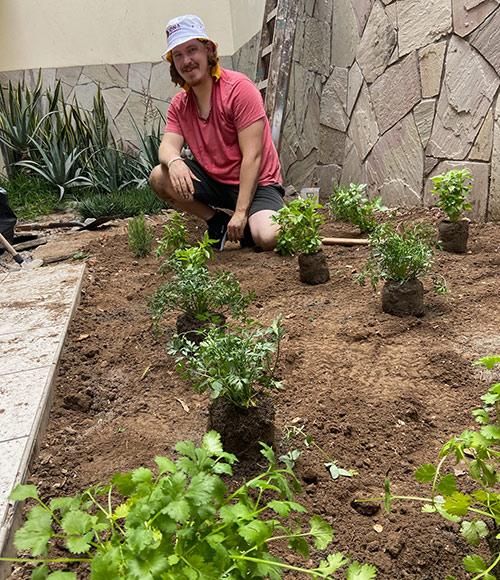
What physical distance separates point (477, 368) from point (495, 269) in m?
1.01


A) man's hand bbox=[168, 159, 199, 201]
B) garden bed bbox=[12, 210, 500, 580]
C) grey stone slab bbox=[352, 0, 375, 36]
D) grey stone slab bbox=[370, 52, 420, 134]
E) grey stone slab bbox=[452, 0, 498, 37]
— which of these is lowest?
garden bed bbox=[12, 210, 500, 580]

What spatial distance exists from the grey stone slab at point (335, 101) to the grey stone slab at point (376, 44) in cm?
38

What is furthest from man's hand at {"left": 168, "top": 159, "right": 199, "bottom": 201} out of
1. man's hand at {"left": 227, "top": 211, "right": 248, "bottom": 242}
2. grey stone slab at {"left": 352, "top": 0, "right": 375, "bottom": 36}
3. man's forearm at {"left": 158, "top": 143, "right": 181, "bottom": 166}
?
grey stone slab at {"left": 352, "top": 0, "right": 375, "bottom": 36}

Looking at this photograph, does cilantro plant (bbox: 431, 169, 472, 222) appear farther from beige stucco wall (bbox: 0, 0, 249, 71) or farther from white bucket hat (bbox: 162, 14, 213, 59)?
beige stucco wall (bbox: 0, 0, 249, 71)

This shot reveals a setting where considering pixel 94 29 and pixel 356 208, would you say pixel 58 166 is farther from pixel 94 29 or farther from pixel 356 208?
pixel 356 208

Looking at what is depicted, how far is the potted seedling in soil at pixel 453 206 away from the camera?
312cm

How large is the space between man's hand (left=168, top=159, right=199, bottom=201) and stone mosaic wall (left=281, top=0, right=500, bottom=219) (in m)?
1.58

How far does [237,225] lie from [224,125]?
744 millimetres

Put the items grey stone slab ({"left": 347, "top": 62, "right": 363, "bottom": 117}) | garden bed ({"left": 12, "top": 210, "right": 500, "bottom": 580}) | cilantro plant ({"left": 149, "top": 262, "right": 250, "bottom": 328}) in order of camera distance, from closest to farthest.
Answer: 1. garden bed ({"left": 12, "top": 210, "right": 500, "bottom": 580})
2. cilantro plant ({"left": 149, "top": 262, "right": 250, "bottom": 328})
3. grey stone slab ({"left": 347, "top": 62, "right": 363, "bottom": 117})

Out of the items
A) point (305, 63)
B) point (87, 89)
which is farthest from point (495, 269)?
point (87, 89)

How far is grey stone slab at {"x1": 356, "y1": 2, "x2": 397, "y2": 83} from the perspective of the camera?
14.6ft

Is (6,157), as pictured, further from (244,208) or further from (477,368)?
(477,368)

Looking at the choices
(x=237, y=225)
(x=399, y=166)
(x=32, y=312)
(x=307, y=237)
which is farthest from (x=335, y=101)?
(x=32, y=312)

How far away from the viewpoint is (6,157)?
25.4ft
